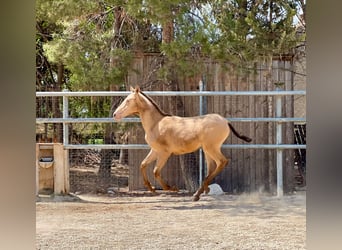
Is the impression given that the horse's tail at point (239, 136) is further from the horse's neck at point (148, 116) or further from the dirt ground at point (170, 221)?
the horse's neck at point (148, 116)

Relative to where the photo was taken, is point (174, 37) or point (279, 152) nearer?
point (279, 152)

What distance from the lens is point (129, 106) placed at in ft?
11.7

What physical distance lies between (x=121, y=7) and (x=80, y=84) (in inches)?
28.1

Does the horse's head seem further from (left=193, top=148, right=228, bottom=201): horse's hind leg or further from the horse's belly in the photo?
(left=193, top=148, right=228, bottom=201): horse's hind leg

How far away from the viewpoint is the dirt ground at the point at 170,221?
2758 millimetres

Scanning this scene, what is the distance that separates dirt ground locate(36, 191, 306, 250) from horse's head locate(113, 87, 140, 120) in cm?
63

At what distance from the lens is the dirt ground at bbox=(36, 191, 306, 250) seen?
9.05ft

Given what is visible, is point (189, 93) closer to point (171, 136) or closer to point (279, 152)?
point (171, 136)

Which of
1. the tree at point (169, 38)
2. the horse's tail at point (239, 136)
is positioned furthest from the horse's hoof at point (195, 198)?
the tree at point (169, 38)

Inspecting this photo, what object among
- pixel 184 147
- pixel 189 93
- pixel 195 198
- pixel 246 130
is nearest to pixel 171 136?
pixel 184 147

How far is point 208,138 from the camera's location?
3.51 m

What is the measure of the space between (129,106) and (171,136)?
1.30 feet
